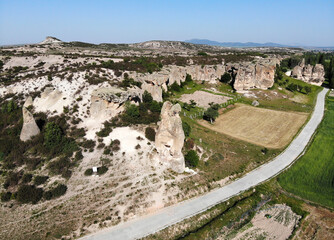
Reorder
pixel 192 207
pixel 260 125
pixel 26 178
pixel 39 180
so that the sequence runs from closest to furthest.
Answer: pixel 192 207, pixel 39 180, pixel 26 178, pixel 260 125

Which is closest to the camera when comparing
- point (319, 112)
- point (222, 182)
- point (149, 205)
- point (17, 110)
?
point (149, 205)

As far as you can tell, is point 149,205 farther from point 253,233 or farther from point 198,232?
point 253,233

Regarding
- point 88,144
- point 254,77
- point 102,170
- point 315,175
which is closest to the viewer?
point 102,170

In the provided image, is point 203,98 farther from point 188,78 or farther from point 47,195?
point 47,195

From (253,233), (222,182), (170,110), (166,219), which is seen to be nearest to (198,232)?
(166,219)

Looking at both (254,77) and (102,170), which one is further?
(254,77)

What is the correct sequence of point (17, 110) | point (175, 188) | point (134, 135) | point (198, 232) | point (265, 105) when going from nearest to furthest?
point (198, 232) → point (175, 188) → point (134, 135) → point (17, 110) → point (265, 105)

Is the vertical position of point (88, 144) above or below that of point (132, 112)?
below

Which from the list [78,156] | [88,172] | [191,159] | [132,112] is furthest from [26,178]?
[191,159]
